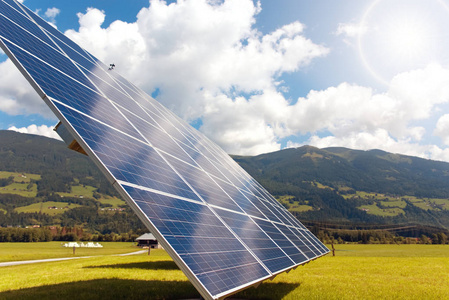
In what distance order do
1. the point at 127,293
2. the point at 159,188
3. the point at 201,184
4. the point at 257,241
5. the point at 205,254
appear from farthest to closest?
1. the point at 127,293
2. the point at 201,184
3. the point at 257,241
4. the point at 159,188
5. the point at 205,254

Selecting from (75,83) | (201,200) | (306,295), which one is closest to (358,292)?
(306,295)

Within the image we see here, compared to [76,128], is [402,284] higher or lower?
lower

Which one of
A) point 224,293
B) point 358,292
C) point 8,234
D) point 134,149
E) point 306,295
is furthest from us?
point 8,234

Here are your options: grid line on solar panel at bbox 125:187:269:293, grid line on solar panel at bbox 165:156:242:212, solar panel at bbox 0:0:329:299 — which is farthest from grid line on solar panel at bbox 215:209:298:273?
grid line on solar panel at bbox 125:187:269:293

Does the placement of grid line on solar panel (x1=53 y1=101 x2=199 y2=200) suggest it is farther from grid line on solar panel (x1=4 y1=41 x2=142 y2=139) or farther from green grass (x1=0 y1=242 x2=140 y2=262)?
green grass (x1=0 y1=242 x2=140 y2=262)

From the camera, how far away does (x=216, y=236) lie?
7516 mm

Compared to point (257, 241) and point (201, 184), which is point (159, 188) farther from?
point (257, 241)

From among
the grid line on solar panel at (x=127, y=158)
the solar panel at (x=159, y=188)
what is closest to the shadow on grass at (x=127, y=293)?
the solar panel at (x=159, y=188)

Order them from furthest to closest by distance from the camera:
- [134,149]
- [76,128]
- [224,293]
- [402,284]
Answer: [402,284]
[134,149]
[76,128]
[224,293]

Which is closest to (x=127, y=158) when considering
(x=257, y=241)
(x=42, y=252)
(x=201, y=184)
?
(x=201, y=184)

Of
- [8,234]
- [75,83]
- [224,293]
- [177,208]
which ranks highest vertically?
[75,83]

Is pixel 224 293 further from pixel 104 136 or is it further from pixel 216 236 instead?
pixel 104 136

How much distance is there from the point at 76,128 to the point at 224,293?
14.8ft

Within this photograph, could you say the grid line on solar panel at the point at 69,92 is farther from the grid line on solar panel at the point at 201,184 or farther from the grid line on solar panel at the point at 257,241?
the grid line on solar panel at the point at 257,241
